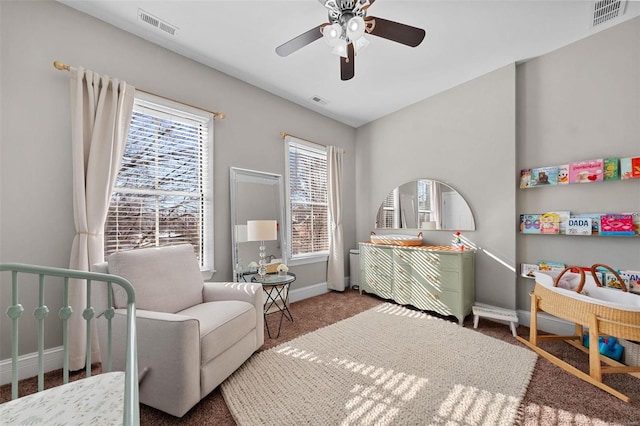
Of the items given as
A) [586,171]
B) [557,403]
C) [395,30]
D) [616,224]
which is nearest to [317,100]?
[395,30]

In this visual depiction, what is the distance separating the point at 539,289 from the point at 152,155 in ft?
12.1

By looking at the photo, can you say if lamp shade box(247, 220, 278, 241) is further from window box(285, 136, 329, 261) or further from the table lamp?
window box(285, 136, 329, 261)

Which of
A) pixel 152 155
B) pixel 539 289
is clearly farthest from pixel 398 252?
pixel 152 155

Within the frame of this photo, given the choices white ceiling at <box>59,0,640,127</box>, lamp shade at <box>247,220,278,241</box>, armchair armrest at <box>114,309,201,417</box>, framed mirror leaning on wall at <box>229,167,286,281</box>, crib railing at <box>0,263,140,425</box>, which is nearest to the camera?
crib railing at <box>0,263,140,425</box>

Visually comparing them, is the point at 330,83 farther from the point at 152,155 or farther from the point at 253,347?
the point at 253,347

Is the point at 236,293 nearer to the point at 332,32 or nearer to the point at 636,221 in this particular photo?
the point at 332,32

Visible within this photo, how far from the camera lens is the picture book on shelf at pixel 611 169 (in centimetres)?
224

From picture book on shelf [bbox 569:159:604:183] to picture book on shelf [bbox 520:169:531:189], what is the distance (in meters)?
0.32

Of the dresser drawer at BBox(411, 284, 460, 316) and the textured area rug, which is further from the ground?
the dresser drawer at BBox(411, 284, 460, 316)

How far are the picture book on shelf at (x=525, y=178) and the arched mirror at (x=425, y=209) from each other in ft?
1.89

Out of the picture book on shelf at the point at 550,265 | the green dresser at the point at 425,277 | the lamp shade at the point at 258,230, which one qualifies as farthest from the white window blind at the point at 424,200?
the lamp shade at the point at 258,230

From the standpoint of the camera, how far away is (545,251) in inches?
106

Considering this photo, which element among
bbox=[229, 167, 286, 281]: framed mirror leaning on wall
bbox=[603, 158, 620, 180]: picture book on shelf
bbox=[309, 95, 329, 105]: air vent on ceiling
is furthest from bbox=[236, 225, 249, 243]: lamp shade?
bbox=[603, 158, 620, 180]: picture book on shelf

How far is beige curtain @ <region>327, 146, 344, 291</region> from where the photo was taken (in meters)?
4.04
